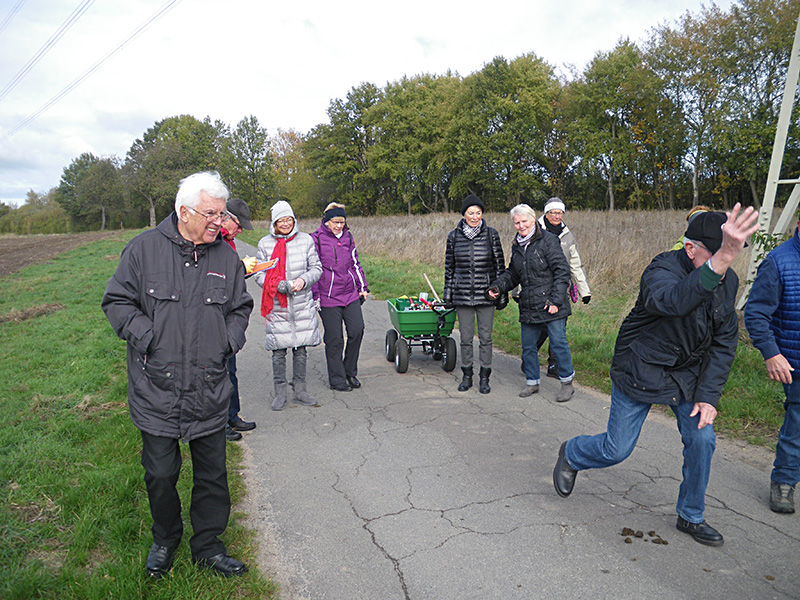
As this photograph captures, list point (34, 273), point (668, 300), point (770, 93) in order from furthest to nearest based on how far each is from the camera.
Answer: point (770, 93)
point (34, 273)
point (668, 300)

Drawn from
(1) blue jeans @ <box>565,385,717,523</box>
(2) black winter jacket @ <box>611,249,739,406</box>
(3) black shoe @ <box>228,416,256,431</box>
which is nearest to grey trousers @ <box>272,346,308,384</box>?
(3) black shoe @ <box>228,416,256,431</box>

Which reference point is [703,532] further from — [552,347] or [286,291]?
[286,291]

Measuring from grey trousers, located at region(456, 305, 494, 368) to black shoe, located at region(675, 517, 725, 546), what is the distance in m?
3.25

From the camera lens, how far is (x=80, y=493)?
4082 mm

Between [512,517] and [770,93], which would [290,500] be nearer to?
[512,517]

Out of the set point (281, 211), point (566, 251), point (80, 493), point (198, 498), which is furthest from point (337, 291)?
point (198, 498)

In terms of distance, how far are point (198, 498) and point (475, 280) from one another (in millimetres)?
4183

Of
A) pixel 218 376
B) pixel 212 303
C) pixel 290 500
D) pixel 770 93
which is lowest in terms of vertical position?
pixel 290 500

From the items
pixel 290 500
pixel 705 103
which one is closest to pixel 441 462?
pixel 290 500

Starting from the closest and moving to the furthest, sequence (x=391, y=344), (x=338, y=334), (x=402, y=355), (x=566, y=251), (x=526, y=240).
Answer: (x=526, y=240), (x=338, y=334), (x=566, y=251), (x=402, y=355), (x=391, y=344)

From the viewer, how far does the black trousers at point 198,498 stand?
123 inches

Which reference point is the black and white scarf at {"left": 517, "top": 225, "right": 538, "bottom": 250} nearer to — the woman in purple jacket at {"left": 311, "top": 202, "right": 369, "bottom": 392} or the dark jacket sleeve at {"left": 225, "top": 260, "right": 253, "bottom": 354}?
A: the woman in purple jacket at {"left": 311, "top": 202, "right": 369, "bottom": 392}

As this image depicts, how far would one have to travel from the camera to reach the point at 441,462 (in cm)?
478

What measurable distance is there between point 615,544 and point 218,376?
261 centimetres
